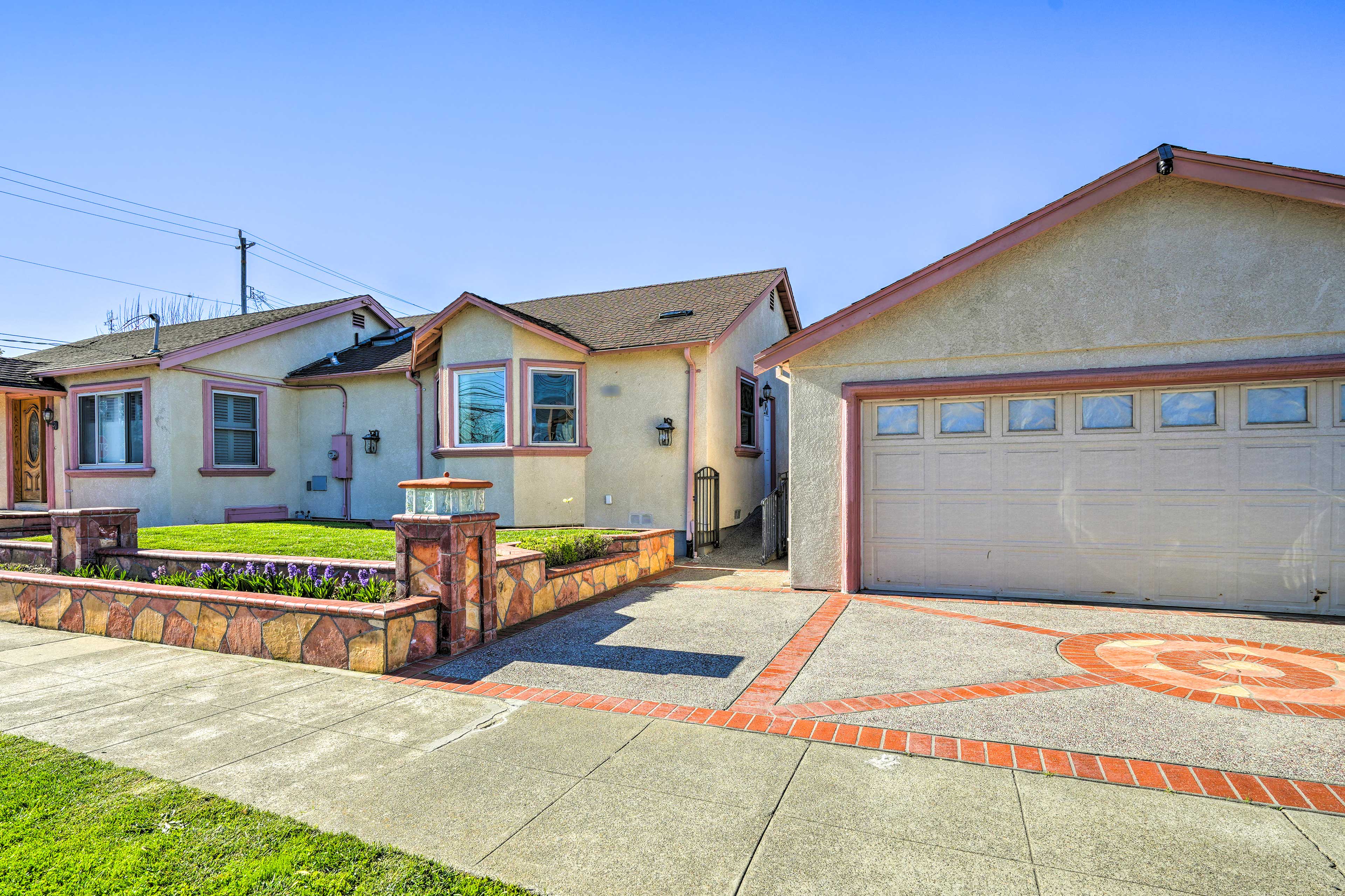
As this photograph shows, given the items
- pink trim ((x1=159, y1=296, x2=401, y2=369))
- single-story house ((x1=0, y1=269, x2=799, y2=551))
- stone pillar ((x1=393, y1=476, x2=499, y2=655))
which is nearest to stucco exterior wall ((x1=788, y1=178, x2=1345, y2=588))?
single-story house ((x1=0, y1=269, x2=799, y2=551))

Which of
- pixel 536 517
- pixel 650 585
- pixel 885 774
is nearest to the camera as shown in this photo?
pixel 885 774

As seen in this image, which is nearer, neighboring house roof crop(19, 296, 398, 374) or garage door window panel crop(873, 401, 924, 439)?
garage door window panel crop(873, 401, 924, 439)

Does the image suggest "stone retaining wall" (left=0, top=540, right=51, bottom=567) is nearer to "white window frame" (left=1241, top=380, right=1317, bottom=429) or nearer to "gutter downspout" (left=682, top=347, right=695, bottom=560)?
"gutter downspout" (left=682, top=347, right=695, bottom=560)

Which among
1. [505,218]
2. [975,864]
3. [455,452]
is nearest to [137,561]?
[455,452]

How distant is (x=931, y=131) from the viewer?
11.4 meters

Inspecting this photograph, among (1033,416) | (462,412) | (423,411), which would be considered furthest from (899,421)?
(423,411)

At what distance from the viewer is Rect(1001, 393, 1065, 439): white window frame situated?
26.4 feet

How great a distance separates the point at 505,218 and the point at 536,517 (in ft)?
37.8

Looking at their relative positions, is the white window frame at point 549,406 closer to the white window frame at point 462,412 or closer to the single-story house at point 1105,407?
the white window frame at point 462,412

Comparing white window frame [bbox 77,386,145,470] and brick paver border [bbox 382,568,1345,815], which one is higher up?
white window frame [bbox 77,386,145,470]

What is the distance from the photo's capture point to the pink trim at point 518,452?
12.4 meters

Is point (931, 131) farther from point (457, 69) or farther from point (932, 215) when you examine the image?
point (457, 69)

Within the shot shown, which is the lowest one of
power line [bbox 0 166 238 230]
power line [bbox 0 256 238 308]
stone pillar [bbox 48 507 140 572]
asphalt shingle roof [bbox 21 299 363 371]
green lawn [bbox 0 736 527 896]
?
green lawn [bbox 0 736 527 896]

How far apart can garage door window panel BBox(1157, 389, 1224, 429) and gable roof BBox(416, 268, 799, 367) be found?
6.73m
